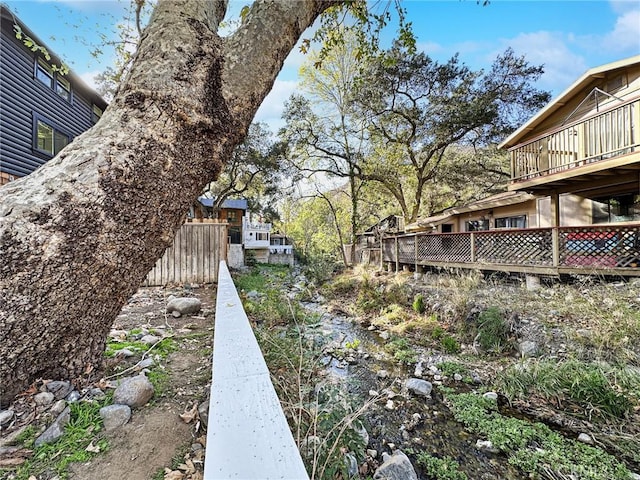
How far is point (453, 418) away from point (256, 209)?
18.7 metres

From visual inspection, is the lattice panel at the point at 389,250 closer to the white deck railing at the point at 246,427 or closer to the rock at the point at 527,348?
the rock at the point at 527,348

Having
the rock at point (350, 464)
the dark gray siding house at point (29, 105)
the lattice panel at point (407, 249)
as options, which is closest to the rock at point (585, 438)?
the rock at point (350, 464)

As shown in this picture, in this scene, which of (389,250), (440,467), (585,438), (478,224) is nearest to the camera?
(440,467)

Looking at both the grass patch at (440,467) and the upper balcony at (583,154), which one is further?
the upper balcony at (583,154)

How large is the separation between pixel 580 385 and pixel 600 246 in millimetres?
4302

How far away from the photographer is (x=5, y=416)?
1.28 metres

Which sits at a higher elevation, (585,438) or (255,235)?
(255,235)

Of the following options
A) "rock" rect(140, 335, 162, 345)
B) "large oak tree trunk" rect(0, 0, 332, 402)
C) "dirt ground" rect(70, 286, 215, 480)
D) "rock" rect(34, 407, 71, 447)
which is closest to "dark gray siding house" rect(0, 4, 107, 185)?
"large oak tree trunk" rect(0, 0, 332, 402)

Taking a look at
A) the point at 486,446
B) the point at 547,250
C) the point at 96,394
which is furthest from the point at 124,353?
the point at 547,250

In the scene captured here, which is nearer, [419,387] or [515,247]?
[419,387]

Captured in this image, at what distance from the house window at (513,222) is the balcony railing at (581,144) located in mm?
2193

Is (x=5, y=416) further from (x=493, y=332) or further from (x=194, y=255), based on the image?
(x=493, y=332)

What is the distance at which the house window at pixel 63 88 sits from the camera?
31.0 ft

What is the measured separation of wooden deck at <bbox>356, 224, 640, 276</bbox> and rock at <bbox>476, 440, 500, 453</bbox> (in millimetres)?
4964
